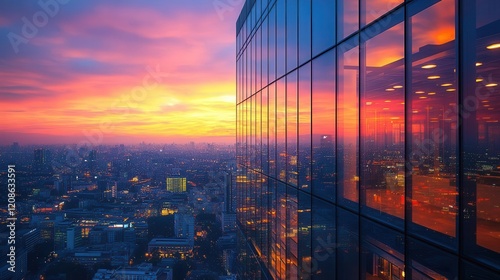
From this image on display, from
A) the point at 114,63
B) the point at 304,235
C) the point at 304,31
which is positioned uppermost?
the point at 114,63

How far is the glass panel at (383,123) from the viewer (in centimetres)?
399

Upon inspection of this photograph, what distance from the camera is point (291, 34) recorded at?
8.55 meters

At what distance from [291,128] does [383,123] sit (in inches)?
168

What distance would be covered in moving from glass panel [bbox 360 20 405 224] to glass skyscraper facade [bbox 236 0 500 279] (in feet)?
0.06

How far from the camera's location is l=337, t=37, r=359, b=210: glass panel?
5.12m

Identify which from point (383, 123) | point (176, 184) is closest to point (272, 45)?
point (383, 123)

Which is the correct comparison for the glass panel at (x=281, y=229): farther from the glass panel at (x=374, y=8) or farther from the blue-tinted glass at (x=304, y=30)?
the glass panel at (x=374, y=8)

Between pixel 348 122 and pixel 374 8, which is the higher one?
pixel 374 8

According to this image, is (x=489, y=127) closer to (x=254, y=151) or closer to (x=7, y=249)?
(x=254, y=151)

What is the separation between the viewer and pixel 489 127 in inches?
111

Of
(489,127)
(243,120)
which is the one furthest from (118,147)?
(489,127)

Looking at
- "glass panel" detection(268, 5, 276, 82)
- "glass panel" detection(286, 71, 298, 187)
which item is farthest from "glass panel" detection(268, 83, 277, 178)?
"glass panel" detection(286, 71, 298, 187)

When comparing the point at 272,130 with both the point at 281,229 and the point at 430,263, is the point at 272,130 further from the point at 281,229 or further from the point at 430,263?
the point at 430,263

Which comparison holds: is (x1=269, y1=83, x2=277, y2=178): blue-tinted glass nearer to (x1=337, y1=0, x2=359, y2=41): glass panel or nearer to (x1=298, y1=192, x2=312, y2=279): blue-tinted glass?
(x1=298, y1=192, x2=312, y2=279): blue-tinted glass
